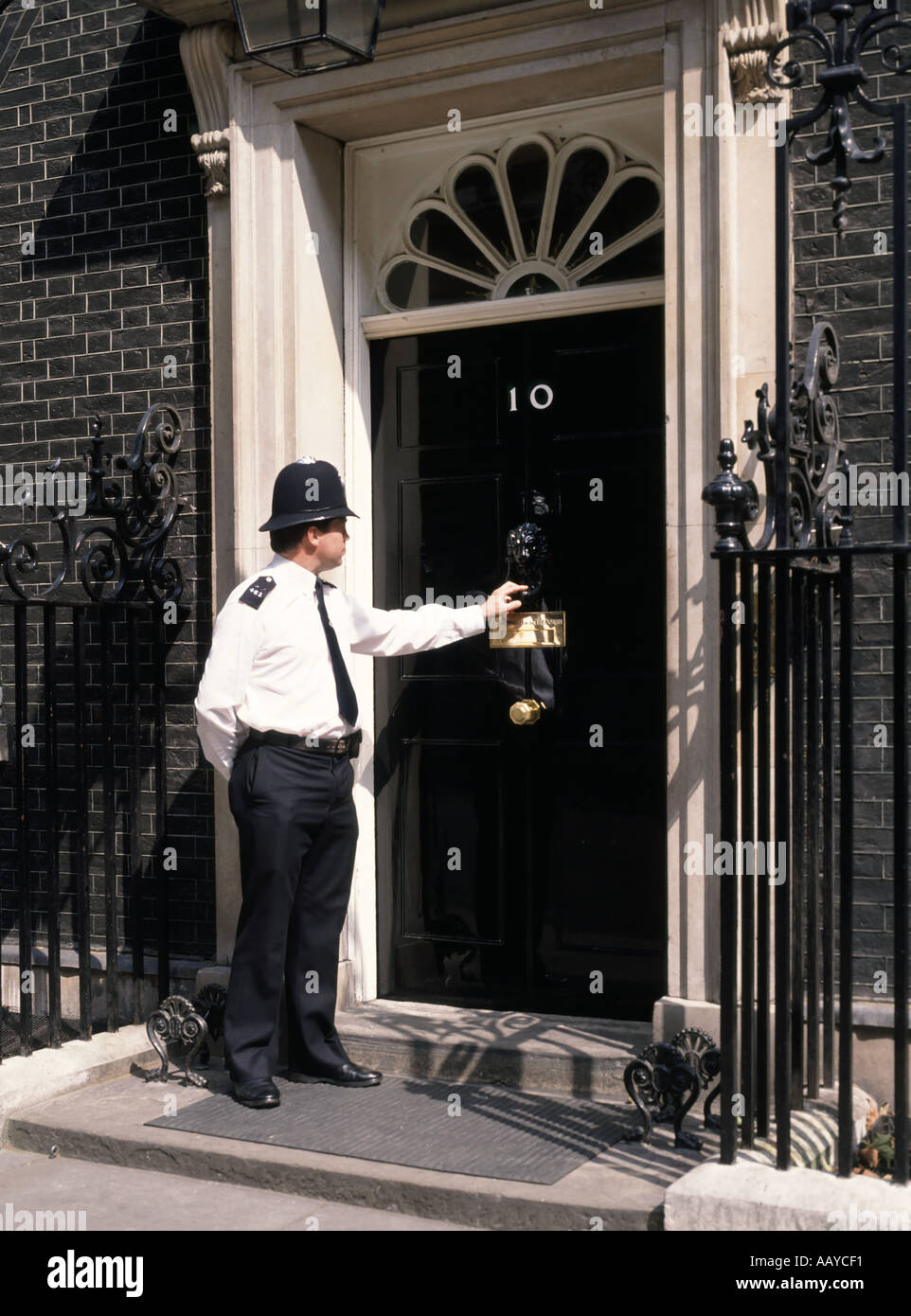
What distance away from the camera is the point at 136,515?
6223mm

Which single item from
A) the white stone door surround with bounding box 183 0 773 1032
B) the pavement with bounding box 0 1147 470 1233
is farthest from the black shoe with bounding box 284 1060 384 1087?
the pavement with bounding box 0 1147 470 1233

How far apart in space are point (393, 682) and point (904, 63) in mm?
2981

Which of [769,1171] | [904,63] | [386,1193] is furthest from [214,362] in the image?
[769,1171]

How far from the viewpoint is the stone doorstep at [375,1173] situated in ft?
13.9

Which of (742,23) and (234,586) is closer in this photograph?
(742,23)

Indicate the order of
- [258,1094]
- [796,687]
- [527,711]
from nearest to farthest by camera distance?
1. [796,687]
2. [258,1094]
3. [527,711]

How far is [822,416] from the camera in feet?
15.4

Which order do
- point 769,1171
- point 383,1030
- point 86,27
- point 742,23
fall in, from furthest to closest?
1. point 86,27
2. point 383,1030
3. point 742,23
4. point 769,1171

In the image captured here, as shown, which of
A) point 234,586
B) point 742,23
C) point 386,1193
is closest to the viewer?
point 386,1193

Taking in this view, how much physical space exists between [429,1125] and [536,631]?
1861mm

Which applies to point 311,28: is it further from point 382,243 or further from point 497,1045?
point 497,1045

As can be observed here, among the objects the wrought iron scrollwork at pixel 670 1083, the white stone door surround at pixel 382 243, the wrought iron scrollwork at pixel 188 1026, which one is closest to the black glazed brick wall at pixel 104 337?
the white stone door surround at pixel 382 243

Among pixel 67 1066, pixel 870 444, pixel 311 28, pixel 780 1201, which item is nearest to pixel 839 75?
pixel 870 444

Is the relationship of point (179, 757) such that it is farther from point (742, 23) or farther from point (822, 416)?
point (742, 23)
